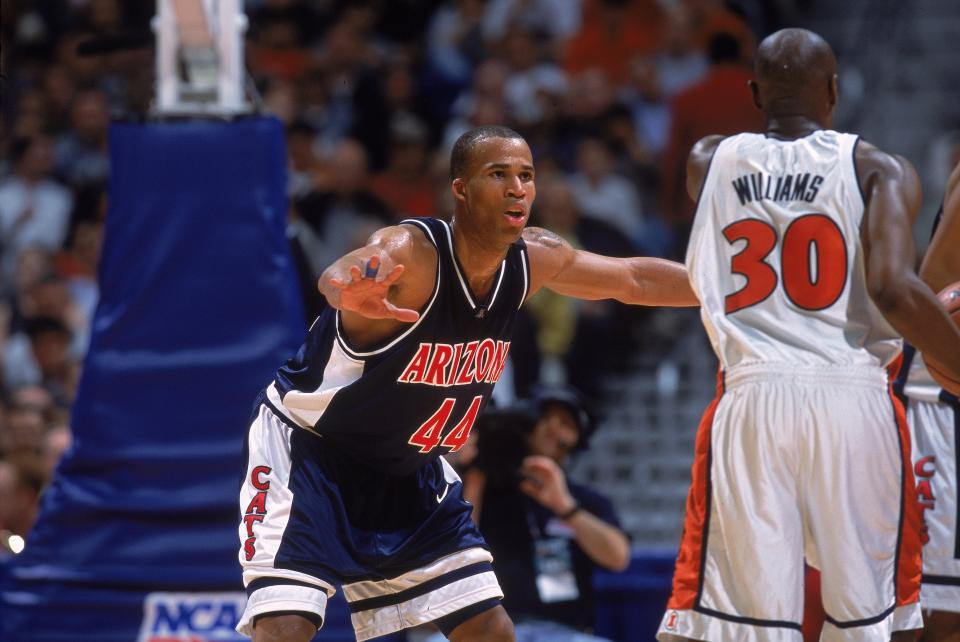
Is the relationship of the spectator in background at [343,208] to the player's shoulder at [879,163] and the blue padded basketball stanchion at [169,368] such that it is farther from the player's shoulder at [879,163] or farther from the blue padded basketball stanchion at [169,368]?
the player's shoulder at [879,163]

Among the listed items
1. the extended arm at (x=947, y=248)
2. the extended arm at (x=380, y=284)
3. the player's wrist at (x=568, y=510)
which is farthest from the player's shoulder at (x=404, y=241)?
the player's wrist at (x=568, y=510)

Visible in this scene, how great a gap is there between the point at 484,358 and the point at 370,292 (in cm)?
67

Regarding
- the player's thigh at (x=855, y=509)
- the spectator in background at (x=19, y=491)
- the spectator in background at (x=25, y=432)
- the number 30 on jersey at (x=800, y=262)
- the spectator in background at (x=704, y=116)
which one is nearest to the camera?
the player's thigh at (x=855, y=509)

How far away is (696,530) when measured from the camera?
3949 mm

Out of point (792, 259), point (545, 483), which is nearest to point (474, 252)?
point (792, 259)

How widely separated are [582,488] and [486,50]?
16.7 ft

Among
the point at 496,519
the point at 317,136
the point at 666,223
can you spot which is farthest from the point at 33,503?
the point at 666,223

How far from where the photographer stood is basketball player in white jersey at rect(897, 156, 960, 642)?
14.2ft

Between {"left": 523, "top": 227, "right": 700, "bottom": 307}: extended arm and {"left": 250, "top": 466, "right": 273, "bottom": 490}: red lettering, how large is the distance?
104 centimetres

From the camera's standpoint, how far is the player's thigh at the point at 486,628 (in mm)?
4262

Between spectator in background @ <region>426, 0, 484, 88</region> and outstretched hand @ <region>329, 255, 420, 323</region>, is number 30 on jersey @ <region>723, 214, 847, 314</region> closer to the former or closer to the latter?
outstretched hand @ <region>329, 255, 420, 323</region>

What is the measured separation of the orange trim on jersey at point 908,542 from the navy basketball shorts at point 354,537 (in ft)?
3.97

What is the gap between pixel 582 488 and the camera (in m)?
6.20

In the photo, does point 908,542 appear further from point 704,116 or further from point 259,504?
point 704,116
